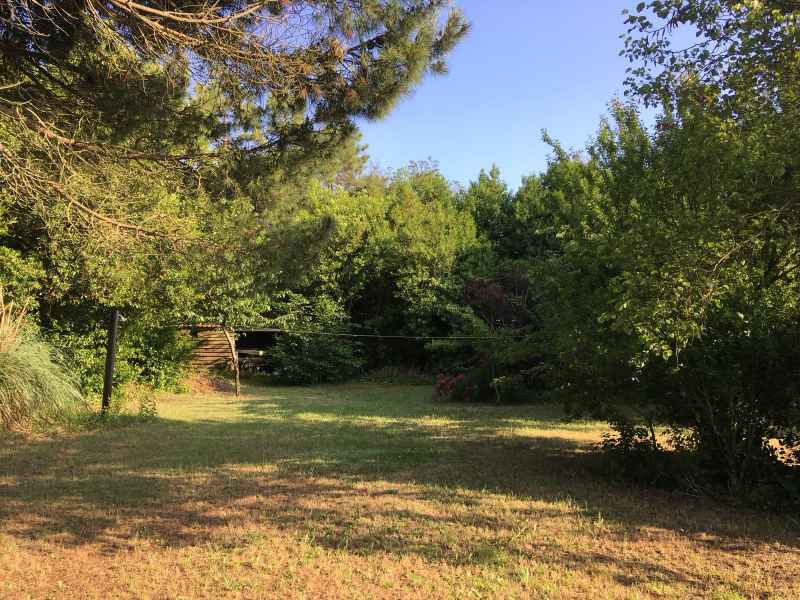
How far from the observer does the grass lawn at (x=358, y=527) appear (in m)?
3.53

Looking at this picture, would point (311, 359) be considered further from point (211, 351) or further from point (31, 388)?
point (31, 388)

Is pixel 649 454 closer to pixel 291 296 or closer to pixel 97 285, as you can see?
pixel 97 285

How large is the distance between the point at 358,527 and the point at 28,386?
21.4 feet

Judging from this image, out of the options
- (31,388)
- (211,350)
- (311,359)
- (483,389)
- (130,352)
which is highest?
(211,350)

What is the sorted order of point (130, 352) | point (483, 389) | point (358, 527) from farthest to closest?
point (483, 389) < point (130, 352) < point (358, 527)

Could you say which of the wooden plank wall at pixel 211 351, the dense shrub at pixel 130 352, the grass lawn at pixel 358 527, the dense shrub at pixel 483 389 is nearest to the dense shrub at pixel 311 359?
the wooden plank wall at pixel 211 351

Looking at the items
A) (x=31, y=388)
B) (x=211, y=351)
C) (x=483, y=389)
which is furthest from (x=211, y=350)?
(x=31, y=388)

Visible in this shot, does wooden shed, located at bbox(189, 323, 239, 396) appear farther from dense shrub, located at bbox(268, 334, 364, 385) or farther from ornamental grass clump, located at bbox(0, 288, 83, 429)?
ornamental grass clump, located at bbox(0, 288, 83, 429)

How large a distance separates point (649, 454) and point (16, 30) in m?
7.73

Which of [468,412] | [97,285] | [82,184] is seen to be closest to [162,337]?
[97,285]

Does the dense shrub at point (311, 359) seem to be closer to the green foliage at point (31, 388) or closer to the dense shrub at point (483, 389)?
the dense shrub at point (483, 389)

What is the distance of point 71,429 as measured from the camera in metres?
9.41

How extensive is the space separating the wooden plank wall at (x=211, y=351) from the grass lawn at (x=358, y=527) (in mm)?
11452

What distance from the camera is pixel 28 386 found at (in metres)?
8.62
